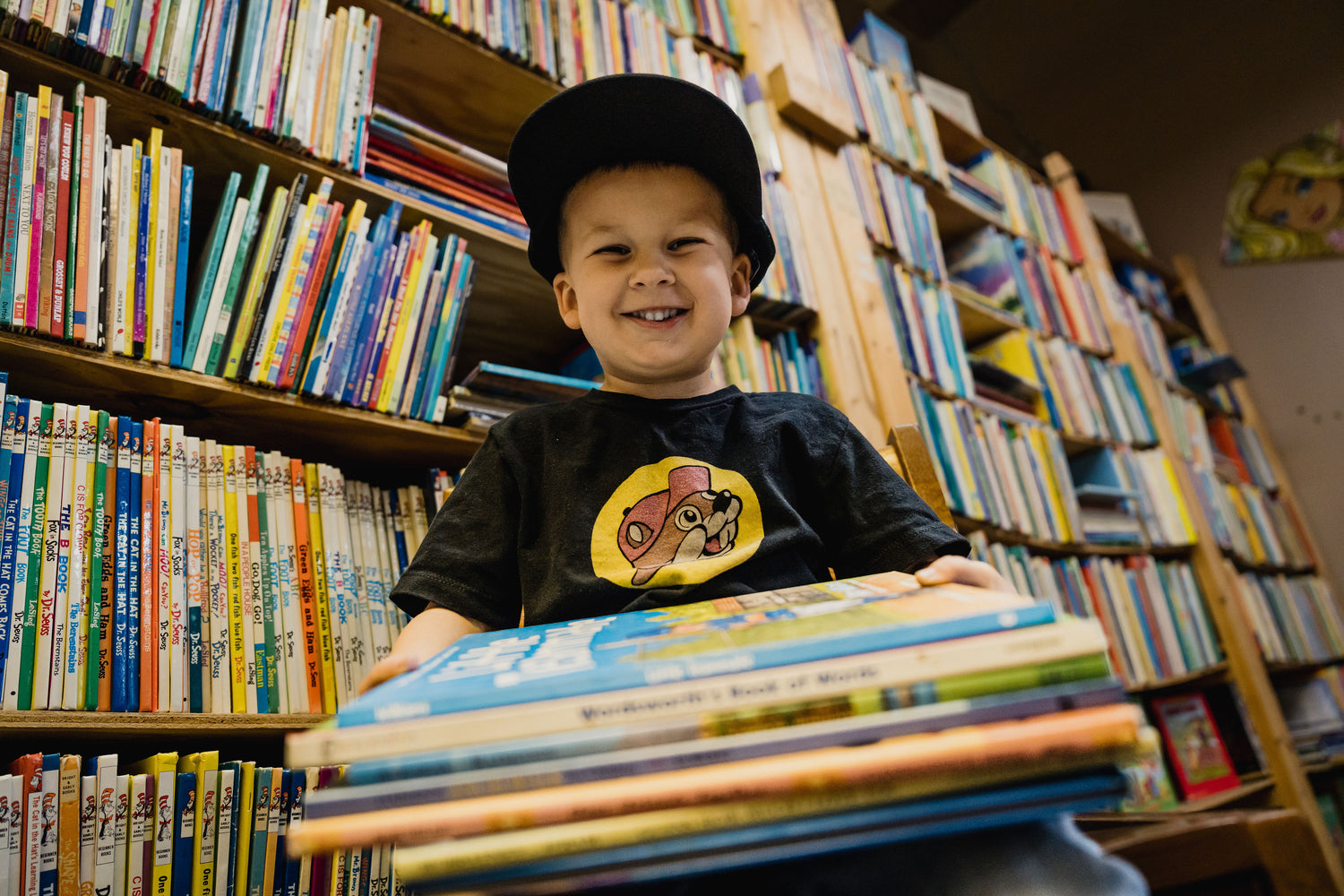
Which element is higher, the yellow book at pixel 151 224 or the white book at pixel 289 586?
the yellow book at pixel 151 224

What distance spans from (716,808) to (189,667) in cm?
73

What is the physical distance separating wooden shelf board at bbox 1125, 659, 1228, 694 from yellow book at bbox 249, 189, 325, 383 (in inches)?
83.0

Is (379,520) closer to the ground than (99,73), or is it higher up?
closer to the ground

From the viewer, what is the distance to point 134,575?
0.79 metres

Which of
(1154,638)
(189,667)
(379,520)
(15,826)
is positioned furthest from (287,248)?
(1154,638)

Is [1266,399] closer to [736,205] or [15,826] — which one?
[736,205]

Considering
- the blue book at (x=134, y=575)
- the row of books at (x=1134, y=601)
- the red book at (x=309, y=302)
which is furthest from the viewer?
the row of books at (x=1134, y=601)

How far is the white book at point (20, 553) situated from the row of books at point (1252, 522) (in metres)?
3.03

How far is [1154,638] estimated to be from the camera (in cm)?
205

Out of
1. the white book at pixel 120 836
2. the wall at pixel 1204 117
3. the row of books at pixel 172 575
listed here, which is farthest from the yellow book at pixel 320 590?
the wall at pixel 1204 117

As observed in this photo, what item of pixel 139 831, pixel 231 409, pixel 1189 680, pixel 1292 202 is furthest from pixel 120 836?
pixel 1292 202

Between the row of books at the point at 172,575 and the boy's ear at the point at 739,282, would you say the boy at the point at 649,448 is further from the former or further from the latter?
the row of books at the point at 172,575

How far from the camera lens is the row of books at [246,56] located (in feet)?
2.89

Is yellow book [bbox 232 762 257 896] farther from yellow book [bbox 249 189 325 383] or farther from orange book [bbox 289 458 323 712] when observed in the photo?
yellow book [bbox 249 189 325 383]
